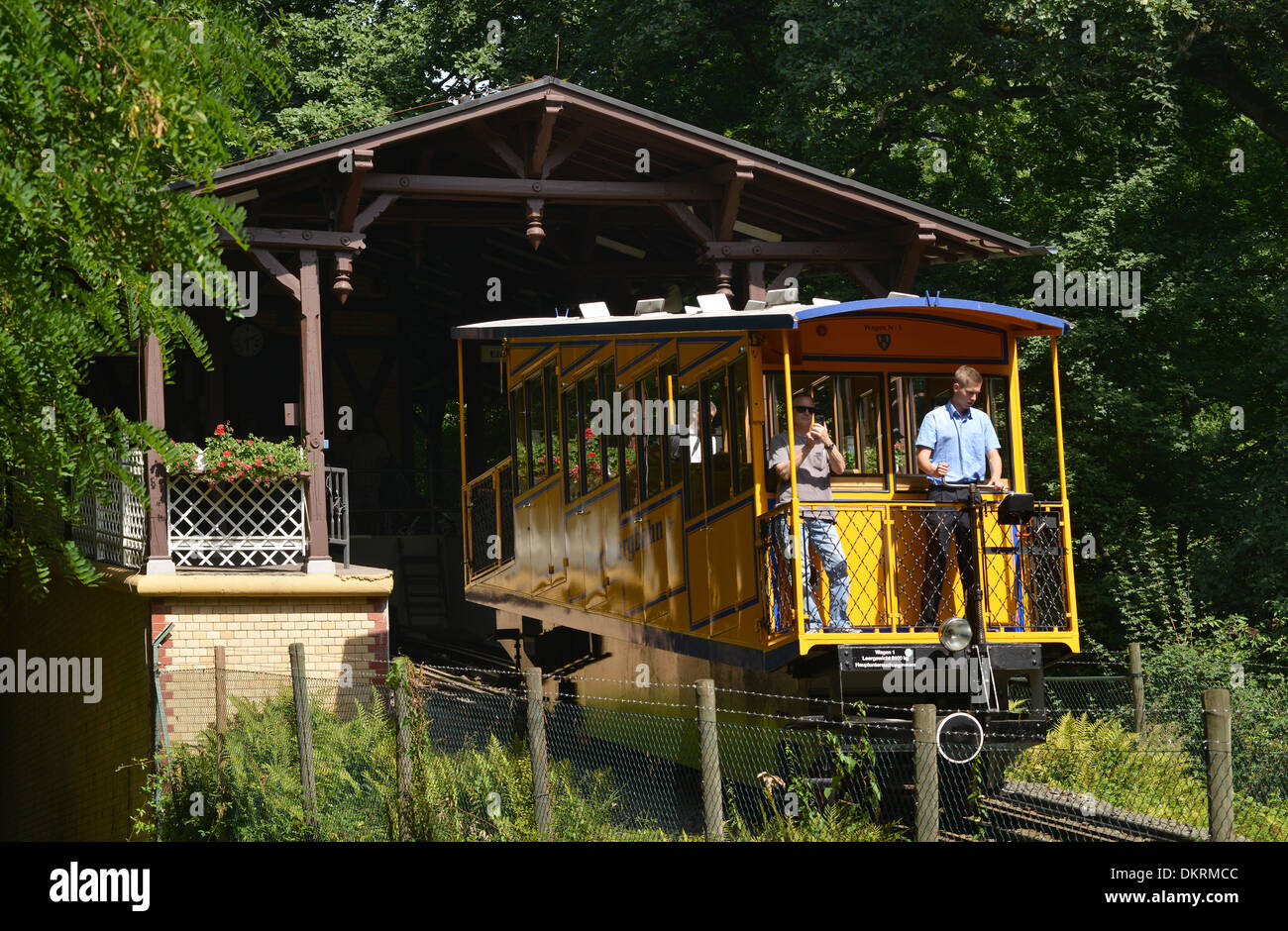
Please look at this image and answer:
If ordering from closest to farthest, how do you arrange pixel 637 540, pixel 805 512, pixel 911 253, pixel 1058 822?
1. pixel 1058 822
2. pixel 805 512
3. pixel 637 540
4. pixel 911 253

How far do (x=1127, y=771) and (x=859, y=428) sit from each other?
331 cm

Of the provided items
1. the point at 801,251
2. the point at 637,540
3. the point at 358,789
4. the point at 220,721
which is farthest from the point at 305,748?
the point at 801,251

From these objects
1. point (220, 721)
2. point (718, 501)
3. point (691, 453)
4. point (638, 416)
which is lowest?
point (220, 721)

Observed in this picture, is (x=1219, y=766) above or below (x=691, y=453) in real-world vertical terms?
below

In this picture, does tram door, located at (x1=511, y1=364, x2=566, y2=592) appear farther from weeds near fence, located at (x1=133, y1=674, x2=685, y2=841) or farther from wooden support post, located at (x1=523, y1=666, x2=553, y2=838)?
wooden support post, located at (x1=523, y1=666, x2=553, y2=838)

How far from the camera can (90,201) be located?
833 centimetres

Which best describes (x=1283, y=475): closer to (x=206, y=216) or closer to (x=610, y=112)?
(x=610, y=112)

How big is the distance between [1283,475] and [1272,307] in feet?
7.70

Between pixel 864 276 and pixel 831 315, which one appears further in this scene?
pixel 864 276

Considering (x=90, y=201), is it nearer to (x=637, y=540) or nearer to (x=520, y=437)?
(x=637, y=540)

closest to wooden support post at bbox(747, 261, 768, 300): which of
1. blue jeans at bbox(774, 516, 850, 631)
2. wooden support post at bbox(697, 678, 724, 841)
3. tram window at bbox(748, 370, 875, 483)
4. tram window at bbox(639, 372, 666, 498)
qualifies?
tram window at bbox(639, 372, 666, 498)

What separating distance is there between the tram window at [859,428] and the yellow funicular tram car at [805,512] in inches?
0.6

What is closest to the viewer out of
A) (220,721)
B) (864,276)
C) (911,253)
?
(220,721)

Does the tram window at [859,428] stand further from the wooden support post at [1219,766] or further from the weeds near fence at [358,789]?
the wooden support post at [1219,766]
